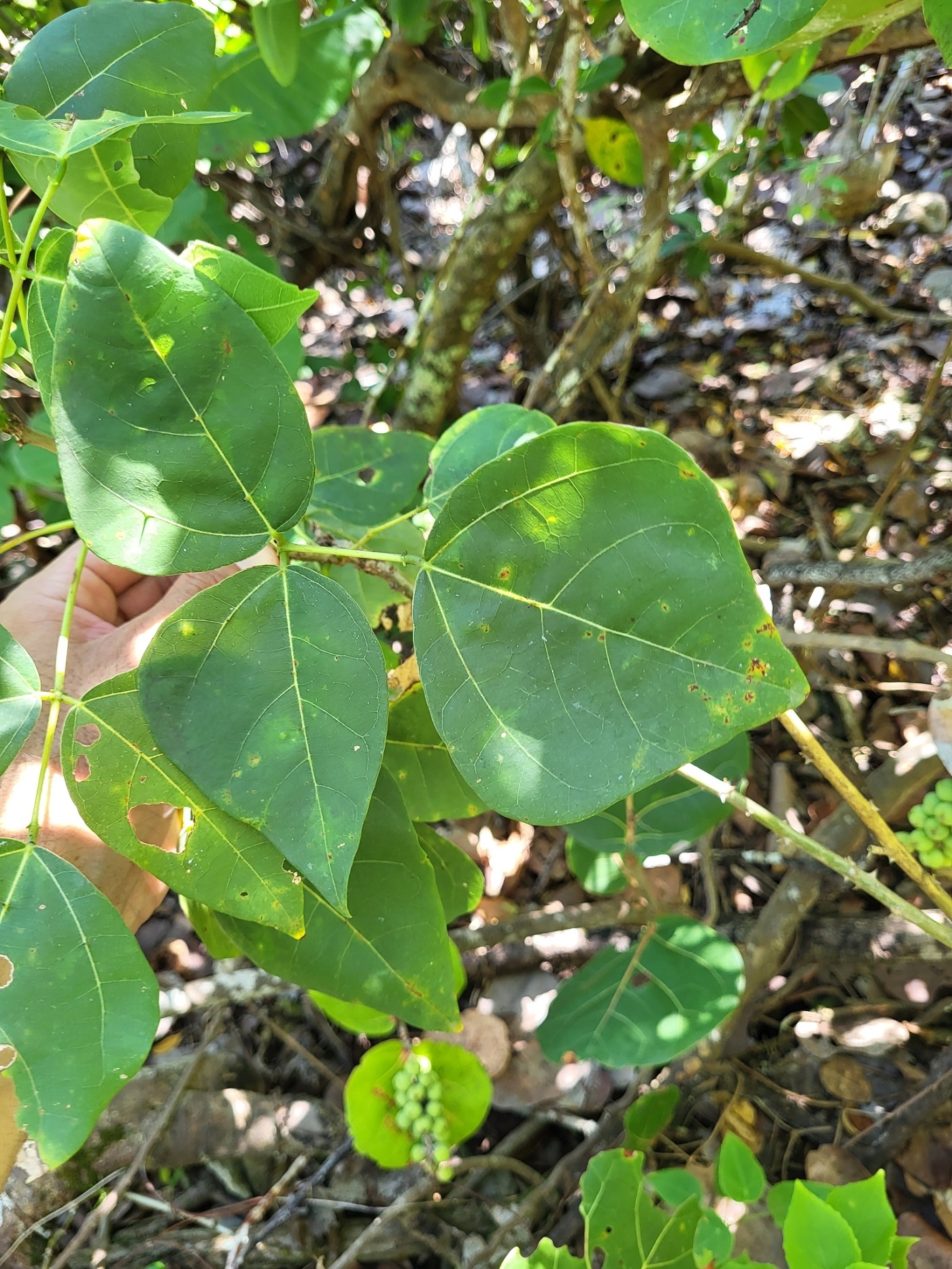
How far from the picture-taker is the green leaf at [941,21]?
56 centimetres

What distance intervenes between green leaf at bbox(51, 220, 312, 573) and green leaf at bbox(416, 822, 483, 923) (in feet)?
1.63

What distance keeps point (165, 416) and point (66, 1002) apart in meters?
0.45

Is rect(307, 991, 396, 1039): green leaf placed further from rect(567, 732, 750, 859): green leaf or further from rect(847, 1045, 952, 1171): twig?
rect(847, 1045, 952, 1171): twig

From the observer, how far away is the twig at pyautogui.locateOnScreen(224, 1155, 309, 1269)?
Answer: 1335mm

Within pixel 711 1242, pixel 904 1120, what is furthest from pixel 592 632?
pixel 904 1120

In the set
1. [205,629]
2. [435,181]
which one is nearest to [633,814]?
[205,629]

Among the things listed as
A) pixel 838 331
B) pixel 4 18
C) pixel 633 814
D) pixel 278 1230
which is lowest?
pixel 278 1230

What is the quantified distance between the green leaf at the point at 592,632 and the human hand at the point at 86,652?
37cm

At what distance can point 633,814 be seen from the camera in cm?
140

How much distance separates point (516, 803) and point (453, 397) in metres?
1.69

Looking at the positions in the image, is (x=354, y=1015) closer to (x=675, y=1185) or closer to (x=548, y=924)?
(x=548, y=924)

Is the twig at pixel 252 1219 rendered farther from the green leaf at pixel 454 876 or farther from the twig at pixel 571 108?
the twig at pixel 571 108

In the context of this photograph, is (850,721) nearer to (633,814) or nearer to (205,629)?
(633,814)

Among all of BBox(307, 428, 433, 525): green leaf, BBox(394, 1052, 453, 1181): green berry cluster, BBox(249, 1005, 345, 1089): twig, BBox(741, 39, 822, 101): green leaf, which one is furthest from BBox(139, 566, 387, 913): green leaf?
BBox(249, 1005, 345, 1089): twig
